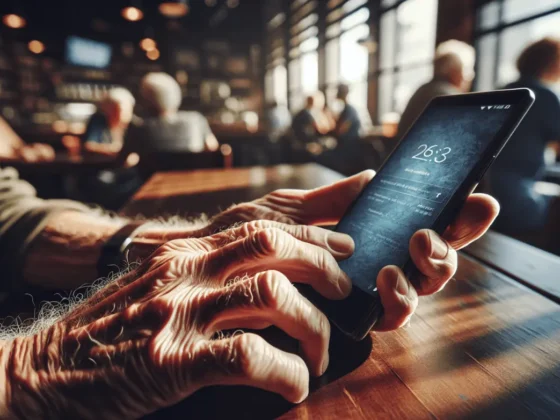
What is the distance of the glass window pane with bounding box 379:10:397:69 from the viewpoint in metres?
7.80

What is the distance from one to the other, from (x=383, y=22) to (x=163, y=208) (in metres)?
7.96

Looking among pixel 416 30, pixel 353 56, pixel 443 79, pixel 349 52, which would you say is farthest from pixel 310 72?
pixel 443 79

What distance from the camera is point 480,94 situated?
599mm

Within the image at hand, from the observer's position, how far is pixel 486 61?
212 inches

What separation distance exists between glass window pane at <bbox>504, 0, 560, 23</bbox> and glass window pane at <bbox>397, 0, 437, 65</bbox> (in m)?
1.28

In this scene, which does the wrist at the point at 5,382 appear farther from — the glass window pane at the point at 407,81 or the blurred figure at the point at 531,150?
the glass window pane at the point at 407,81

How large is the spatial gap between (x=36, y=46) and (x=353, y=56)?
6.70m

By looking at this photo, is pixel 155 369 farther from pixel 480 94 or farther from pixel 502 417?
pixel 480 94

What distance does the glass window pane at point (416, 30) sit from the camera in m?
6.32

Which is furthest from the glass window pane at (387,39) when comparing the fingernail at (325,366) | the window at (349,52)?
the fingernail at (325,366)

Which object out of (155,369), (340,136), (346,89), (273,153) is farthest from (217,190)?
(346,89)

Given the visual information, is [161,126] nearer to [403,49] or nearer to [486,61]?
[486,61]

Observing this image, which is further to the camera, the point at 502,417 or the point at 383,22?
the point at 383,22

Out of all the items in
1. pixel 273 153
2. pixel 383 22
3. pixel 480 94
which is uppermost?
pixel 383 22
